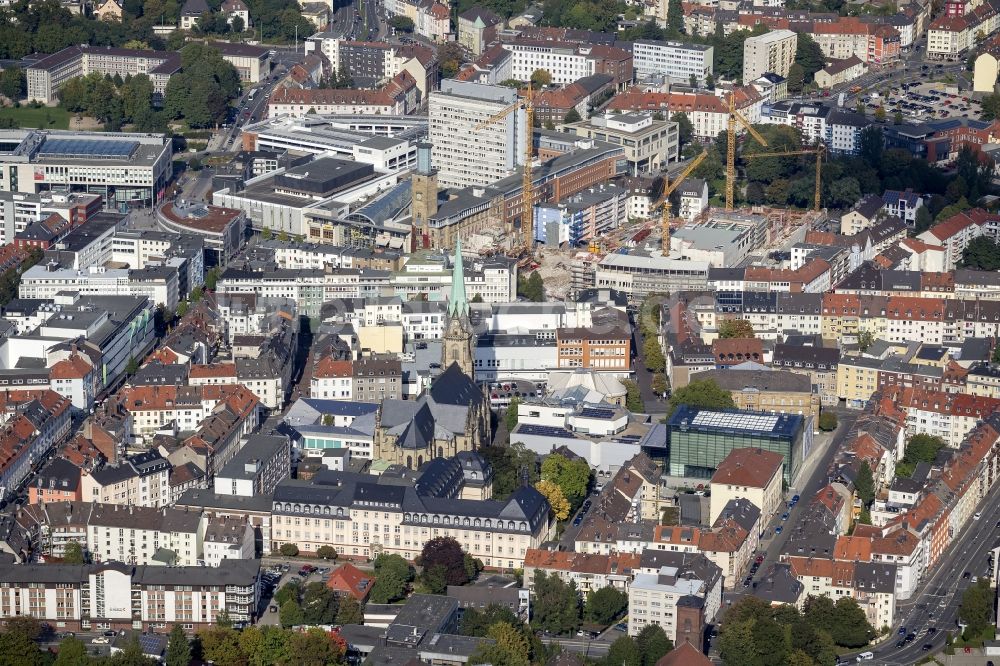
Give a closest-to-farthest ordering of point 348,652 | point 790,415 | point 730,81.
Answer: point 348,652 < point 790,415 < point 730,81

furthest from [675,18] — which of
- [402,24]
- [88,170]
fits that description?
[88,170]

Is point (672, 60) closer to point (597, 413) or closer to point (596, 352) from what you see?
point (596, 352)

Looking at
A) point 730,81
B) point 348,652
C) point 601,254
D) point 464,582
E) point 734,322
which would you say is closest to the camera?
point 348,652

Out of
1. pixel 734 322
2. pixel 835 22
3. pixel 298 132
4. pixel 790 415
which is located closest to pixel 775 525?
pixel 790 415

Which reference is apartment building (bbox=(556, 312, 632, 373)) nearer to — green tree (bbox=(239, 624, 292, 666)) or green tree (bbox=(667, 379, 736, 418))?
green tree (bbox=(667, 379, 736, 418))

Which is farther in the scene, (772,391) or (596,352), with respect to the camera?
(596,352)

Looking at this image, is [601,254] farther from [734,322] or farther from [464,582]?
[464,582]

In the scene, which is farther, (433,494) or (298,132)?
(298,132)
